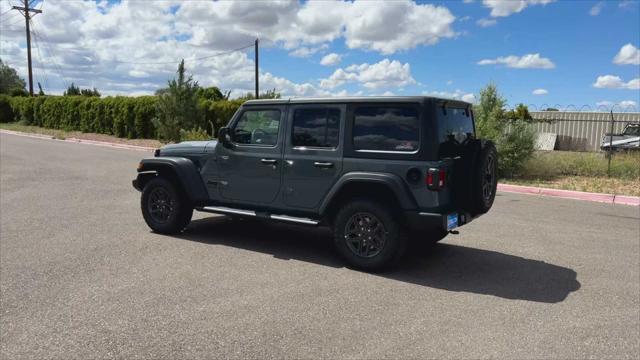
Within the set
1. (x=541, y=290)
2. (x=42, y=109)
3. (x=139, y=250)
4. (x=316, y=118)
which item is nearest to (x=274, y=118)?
(x=316, y=118)

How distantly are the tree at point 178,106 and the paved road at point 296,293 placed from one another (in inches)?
561

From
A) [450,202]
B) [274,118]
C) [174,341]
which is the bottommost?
[174,341]

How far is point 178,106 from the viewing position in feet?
72.7

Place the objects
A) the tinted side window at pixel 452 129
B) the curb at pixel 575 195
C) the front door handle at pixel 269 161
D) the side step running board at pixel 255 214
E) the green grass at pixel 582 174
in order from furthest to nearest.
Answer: the green grass at pixel 582 174 → the curb at pixel 575 195 → the front door handle at pixel 269 161 → the side step running board at pixel 255 214 → the tinted side window at pixel 452 129

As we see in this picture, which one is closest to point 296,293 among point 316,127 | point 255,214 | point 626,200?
point 255,214

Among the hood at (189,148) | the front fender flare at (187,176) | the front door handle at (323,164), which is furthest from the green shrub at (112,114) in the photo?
the front door handle at (323,164)

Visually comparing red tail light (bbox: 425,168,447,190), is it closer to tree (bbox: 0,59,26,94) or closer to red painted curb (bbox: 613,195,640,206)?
red painted curb (bbox: 613,195,640,206)

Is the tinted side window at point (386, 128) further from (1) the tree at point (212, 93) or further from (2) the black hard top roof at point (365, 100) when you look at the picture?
(1) the tree at point (212, 93)

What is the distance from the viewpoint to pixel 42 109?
35.8m

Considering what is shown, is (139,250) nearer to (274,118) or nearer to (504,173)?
(274,118)

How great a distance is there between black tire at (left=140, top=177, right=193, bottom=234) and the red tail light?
11.3ft

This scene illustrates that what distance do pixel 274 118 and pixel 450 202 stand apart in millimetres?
2326

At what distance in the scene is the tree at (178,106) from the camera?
872 inches

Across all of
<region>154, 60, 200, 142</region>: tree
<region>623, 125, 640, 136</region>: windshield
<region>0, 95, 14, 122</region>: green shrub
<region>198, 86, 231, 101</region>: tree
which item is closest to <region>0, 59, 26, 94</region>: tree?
<region>0, 95, 14, 122</region>: green shrub
